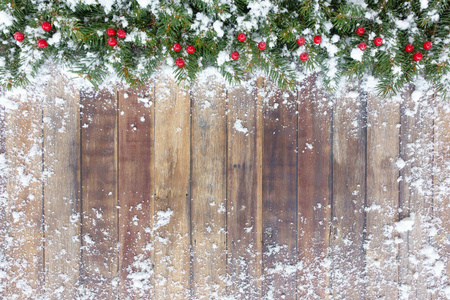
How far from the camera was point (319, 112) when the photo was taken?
3.89 ft

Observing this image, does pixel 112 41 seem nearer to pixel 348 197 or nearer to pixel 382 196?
pixel 348 197

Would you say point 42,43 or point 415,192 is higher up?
point 42,43

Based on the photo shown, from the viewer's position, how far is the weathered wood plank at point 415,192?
47.0 inches

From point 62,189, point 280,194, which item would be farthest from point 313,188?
point 62,189

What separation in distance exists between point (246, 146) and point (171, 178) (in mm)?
370

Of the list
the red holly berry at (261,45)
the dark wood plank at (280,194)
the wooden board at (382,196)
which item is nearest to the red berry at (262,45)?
the red holly berry at (261,45)

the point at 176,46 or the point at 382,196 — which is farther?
the point at 382,196

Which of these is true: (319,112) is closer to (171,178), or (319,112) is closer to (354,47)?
(354,47)

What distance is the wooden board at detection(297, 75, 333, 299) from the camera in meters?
1.18

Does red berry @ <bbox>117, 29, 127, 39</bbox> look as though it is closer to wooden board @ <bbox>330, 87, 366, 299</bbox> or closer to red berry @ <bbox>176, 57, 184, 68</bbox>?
red berry @ <bbox>176, 57, 184, 68</bbox>

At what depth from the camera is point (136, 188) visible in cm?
118

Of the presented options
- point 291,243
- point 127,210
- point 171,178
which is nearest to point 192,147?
point 171,178

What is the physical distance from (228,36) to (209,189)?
65 cm

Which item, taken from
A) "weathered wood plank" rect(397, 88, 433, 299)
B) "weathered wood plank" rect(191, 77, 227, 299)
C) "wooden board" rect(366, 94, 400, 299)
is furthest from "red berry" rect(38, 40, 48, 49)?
"weathered wood plank" rect(397, 88, 433, 299)
